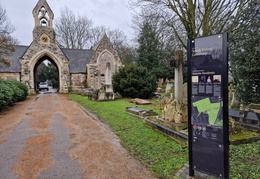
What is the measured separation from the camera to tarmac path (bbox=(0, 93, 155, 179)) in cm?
325

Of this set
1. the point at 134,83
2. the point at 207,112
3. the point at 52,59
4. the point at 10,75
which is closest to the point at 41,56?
the point at 52,59

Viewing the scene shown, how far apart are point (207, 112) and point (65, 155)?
3.40 meters

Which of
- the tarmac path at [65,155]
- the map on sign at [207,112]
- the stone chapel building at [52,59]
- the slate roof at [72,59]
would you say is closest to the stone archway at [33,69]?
the stone chapel building at [52,59]

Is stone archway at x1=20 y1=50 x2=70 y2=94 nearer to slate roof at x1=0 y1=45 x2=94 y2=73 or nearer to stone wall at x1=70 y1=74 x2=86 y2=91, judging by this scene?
stone wall at x1=70 y1=74 x2=86 y2=91

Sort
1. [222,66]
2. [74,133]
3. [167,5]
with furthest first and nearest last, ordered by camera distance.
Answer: [167,5]
[74,133]
[222,66]

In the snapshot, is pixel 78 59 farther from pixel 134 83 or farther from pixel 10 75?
pixel 134 83

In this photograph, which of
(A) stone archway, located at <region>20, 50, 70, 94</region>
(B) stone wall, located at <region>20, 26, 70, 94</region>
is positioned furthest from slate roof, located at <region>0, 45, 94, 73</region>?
(B) stone wall, located at <region>20, 26, 70, 94</region>

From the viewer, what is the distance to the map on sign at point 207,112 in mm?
2610

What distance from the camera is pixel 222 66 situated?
8.26ft

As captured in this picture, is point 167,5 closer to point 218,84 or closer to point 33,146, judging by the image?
point 218,84

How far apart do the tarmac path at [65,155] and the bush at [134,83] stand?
9.37m

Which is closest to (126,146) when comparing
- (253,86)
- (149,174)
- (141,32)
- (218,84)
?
(149,174)

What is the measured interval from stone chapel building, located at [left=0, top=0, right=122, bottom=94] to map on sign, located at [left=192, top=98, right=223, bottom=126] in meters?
17.2

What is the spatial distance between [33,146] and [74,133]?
1425 millimetres
